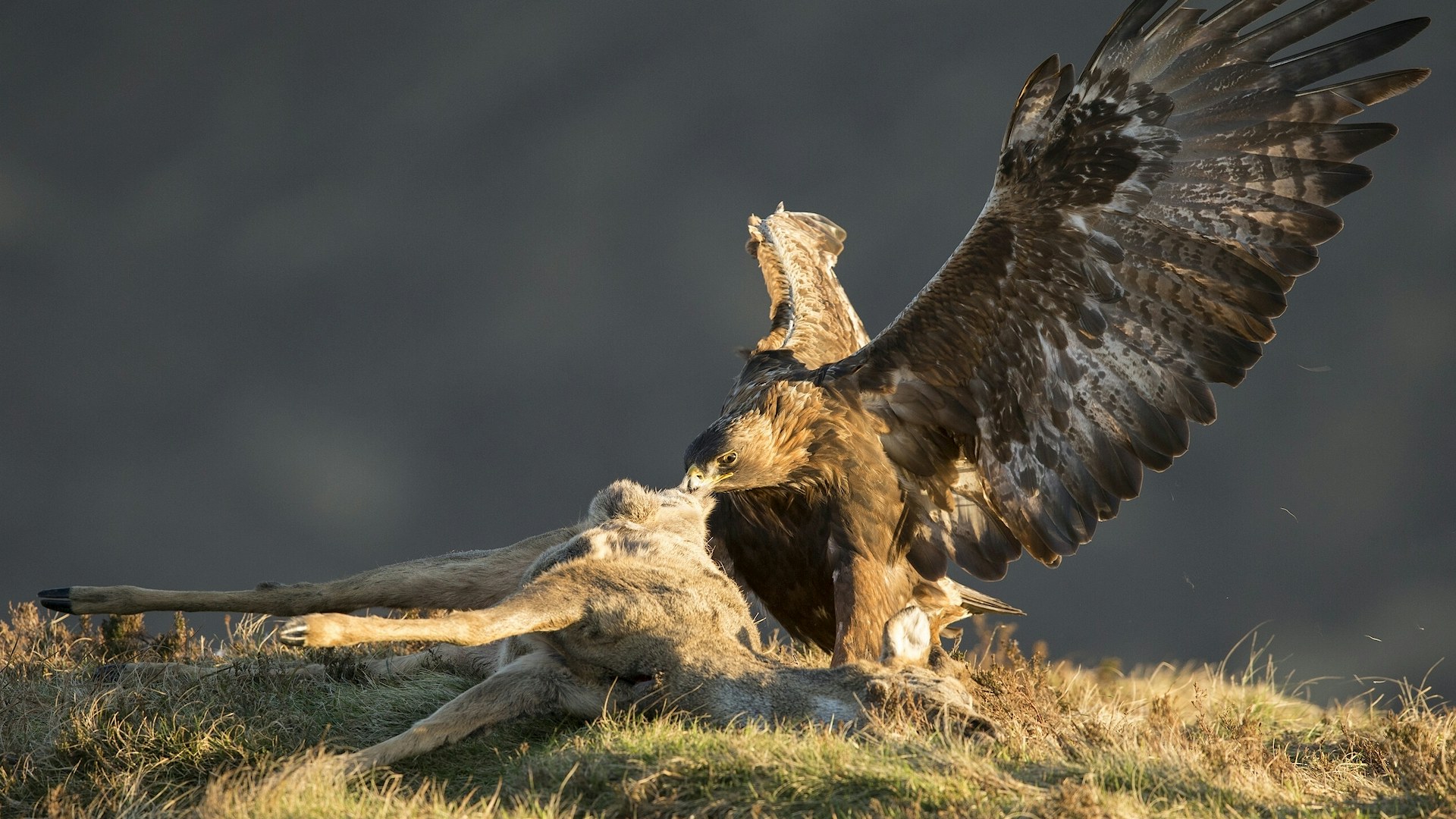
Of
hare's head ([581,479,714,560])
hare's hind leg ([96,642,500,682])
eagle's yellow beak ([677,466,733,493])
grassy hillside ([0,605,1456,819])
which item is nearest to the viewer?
grassy hillside ([0,605,1456,819])

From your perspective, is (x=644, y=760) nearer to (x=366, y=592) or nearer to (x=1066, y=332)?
(x=366, y=592)

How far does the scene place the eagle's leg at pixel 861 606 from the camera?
19.3ft

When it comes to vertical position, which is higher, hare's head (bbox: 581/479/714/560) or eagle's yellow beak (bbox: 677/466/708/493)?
eagle's yellow beak (bbox: 677/466/708/493)

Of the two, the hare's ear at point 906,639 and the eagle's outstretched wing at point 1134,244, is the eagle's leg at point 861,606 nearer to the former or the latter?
the eagle's outstretched wing at point 1134,244

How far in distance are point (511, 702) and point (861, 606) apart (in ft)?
7.48

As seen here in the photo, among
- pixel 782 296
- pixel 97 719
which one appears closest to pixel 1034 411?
pixel 782 296

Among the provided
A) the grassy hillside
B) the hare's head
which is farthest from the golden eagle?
the grassy hillside

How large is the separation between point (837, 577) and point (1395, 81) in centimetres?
346

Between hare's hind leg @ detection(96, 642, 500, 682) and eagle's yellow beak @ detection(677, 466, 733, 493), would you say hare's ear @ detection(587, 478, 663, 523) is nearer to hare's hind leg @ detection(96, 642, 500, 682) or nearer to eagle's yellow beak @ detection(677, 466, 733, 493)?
eagle's yellow beak @ detection(677, 466, 733, 493)

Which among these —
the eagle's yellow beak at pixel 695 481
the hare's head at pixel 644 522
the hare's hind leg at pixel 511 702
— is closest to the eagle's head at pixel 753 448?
the eagle's yellow beak at pixel 695 481

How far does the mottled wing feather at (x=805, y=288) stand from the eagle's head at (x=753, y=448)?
123 centimetres

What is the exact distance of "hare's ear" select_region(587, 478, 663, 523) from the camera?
5.06m

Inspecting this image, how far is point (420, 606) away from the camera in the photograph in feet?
17.3

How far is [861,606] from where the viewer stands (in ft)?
19.8
